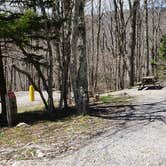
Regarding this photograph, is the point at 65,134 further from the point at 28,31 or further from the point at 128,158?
the point at 28,31

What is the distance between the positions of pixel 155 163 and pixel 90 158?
1136 millimetres

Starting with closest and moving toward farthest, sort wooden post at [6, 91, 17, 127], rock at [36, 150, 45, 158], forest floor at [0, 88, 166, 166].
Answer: forest floor at [0, 88, 166, 166] → rock at [36, 150, 45, 158] → wooden post at [6, 91, 17, 127]

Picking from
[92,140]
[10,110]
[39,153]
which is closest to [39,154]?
[39,153]

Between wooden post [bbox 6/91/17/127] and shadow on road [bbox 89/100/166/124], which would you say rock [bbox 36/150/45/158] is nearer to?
shadow on road [bbox 89/100/166/124]

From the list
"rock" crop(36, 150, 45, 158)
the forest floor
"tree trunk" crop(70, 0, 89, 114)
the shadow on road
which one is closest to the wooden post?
the forest floor

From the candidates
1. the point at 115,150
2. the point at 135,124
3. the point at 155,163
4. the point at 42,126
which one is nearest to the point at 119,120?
the point at 135,124

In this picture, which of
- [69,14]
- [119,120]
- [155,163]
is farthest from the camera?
[69,14]

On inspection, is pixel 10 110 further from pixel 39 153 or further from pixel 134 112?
pixel 39 153

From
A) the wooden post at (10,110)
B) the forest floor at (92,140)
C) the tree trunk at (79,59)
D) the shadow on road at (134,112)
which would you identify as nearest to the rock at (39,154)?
the forest floor at (92,140)

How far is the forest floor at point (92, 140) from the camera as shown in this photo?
8.13 metres

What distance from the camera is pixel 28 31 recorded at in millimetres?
13953

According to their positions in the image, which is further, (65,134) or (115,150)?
(65,134)

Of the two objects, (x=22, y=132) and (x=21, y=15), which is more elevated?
(x=21, y=15)

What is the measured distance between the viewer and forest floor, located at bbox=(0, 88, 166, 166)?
8133 mm
